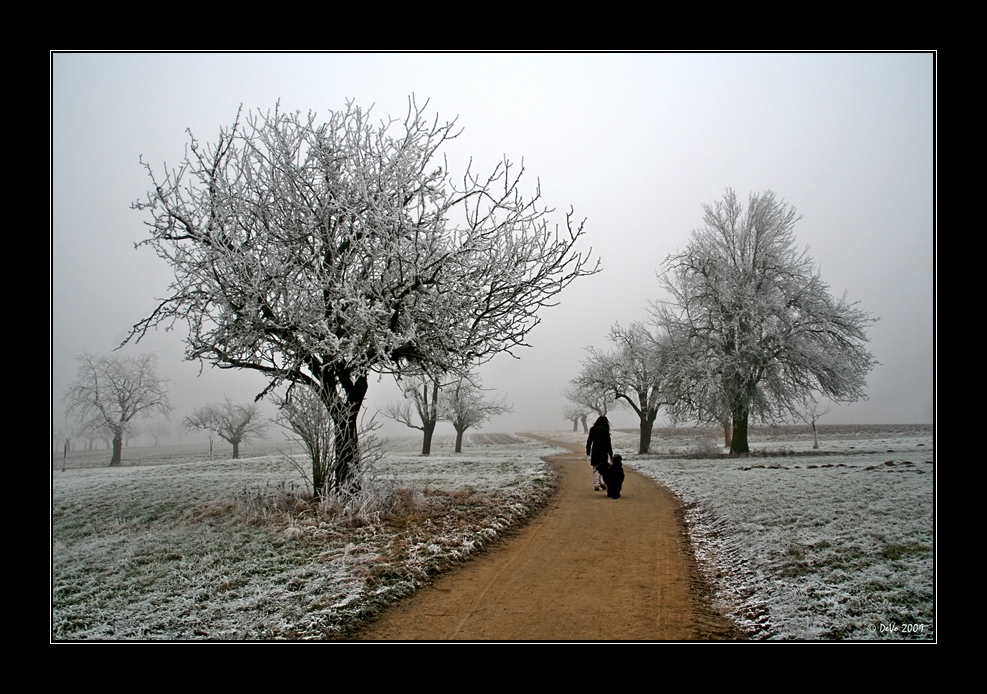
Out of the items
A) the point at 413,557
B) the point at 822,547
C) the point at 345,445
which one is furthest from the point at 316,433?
the point at 822,547

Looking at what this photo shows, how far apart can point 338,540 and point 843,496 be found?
29.5 feet

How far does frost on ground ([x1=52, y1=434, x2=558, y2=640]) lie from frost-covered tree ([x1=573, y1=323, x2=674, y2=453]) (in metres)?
11.8

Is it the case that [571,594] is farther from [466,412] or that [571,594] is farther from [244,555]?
[466,412]

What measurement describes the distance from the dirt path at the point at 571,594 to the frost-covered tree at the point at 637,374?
14238 mm

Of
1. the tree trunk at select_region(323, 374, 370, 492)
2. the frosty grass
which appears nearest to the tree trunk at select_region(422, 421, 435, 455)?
the frosty grass

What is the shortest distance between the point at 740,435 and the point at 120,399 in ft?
89.7

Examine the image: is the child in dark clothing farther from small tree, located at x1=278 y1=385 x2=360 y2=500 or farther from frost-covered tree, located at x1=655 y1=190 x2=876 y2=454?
frost-covered tree, located at x1=655 y1=190 x2=876 y2=454

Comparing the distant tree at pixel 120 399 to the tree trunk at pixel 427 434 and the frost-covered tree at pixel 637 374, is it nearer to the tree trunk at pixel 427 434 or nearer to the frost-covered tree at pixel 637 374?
the tree trunk at pixel 427 434

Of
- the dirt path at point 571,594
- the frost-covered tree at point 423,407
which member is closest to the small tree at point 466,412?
the frost-covered tree at point 423,407

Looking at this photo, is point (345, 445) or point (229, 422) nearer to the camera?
point (345, 445)

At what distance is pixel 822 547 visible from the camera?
19.7 feet

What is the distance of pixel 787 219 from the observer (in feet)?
63.5
